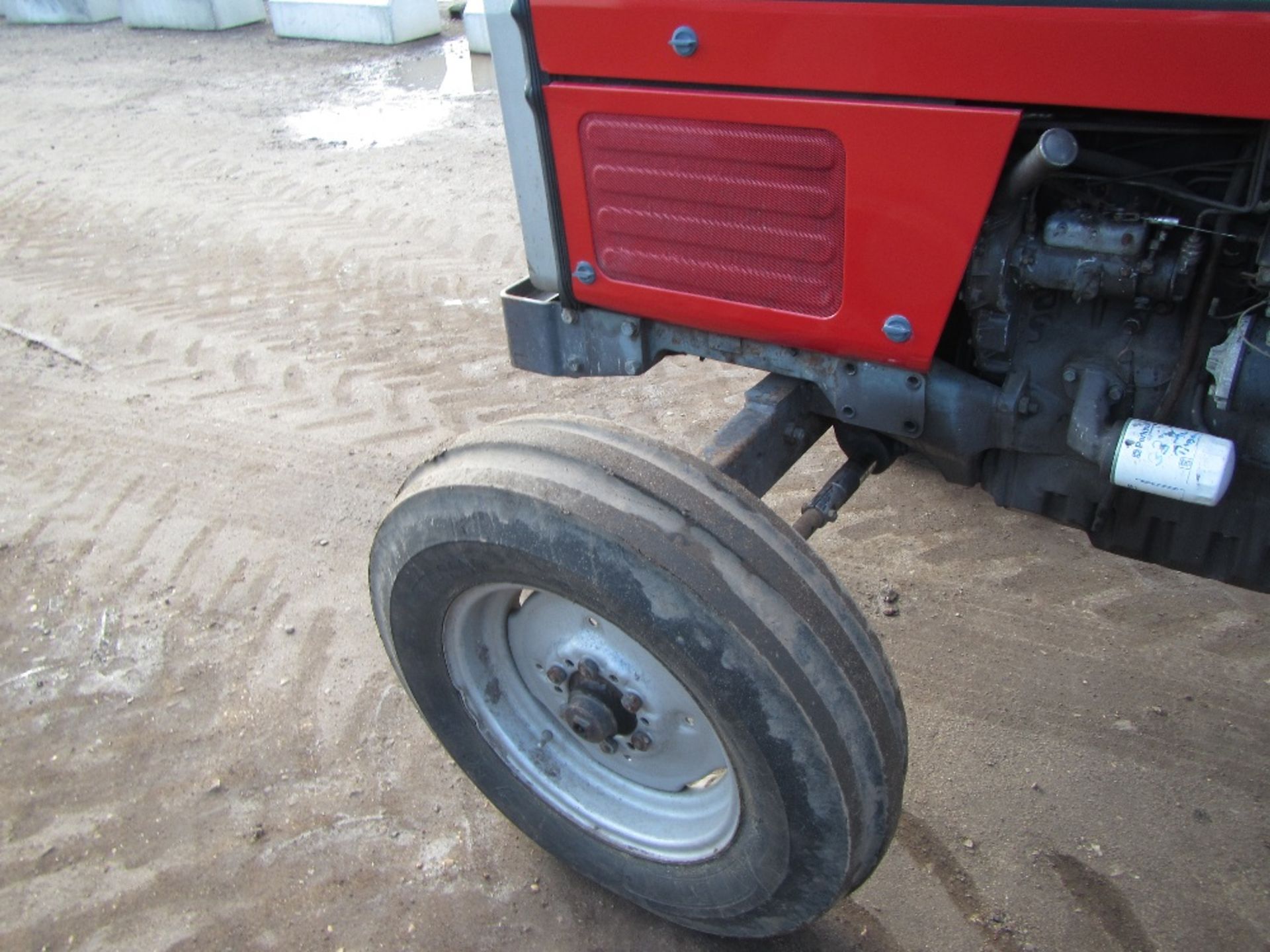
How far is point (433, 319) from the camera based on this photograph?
4.81 meters

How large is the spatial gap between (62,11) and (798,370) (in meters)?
13.2

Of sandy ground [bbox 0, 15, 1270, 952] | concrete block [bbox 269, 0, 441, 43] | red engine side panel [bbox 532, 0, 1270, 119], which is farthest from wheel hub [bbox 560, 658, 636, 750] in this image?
concrete block [bbox 269, 0, 441, 43]

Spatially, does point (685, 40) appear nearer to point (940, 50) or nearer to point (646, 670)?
point (940, 50)

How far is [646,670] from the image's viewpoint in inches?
80.6

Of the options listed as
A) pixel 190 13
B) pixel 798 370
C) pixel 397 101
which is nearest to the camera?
pixel 798 370

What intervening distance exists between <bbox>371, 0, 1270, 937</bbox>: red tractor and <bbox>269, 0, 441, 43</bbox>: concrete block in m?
8.55

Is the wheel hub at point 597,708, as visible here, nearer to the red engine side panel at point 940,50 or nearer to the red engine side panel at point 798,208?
the red engine side panel at point 798,208

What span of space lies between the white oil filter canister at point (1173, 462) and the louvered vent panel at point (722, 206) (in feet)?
2.00

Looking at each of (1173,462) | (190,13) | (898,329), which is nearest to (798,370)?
(898,329)

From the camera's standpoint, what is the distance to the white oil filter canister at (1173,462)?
1.79 metres

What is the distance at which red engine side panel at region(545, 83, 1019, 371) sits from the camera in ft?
5.98

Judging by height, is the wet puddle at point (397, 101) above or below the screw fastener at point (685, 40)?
below

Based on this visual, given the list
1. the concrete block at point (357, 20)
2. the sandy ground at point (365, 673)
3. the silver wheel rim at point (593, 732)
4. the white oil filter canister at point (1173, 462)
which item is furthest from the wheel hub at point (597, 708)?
the concrete block at point (357, 20)

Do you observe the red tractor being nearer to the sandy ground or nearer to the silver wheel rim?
the silver wheel rim
